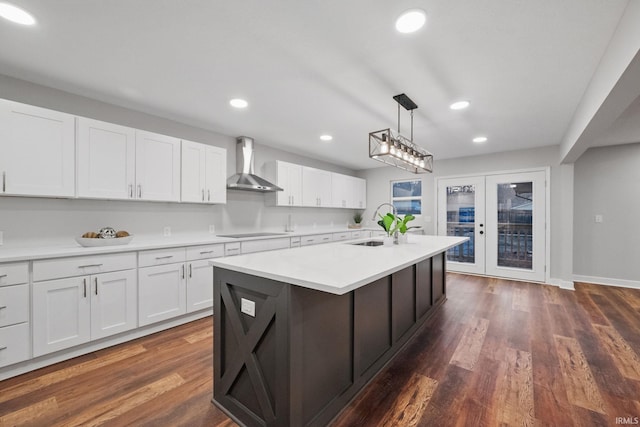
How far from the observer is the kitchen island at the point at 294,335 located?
4.59 feet

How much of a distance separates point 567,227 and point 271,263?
5147 mm

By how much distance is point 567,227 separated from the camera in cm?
445

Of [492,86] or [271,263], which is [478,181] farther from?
[271,263]

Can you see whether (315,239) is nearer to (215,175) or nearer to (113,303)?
(215,175)

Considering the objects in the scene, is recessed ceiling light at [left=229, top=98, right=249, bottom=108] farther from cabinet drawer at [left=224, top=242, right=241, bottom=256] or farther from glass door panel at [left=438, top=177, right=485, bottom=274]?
glass door panel at [left=438, top=177, right=485, bottom=274]

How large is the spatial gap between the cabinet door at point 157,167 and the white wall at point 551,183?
15.6 feet

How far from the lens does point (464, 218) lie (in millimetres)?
5535

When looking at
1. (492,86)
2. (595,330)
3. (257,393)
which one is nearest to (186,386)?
(257,393)

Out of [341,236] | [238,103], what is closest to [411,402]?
[238,103]

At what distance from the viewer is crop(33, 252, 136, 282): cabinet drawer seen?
7.09 ft

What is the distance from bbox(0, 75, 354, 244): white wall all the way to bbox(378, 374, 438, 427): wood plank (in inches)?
123

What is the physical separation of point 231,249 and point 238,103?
1757 millimetres

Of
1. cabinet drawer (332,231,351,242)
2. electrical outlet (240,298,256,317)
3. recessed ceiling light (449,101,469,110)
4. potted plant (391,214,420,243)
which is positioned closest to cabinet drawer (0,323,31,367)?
electrical outlet (240,298,256,317)

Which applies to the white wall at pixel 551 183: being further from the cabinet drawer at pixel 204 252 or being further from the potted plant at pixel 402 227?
the cabinet drawer at pixel 204 252
